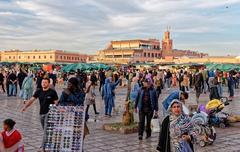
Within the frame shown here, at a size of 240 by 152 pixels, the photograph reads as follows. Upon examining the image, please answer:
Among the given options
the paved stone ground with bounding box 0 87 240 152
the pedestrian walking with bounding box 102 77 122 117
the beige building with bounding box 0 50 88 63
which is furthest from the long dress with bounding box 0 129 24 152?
the beige building with bounding box 0 50 88 63

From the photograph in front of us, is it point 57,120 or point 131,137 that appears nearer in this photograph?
point 57,120

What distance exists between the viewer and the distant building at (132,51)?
13138 centimetres

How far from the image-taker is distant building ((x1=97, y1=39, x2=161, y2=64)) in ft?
431

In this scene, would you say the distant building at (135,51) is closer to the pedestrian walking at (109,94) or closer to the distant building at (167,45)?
the distant building at (167,45)

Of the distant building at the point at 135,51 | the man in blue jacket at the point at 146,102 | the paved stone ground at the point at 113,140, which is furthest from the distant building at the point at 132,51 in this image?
the man in blue jacket at the point at 146,102

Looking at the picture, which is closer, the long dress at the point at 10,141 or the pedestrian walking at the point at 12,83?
the long dress at the point at 10,141

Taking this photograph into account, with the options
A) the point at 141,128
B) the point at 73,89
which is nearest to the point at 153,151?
the point at 141,128

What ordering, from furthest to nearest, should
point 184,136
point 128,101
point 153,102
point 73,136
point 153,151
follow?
point 128,101 → point 153,102 → point 153,151 → point 73,136 → point 184,136

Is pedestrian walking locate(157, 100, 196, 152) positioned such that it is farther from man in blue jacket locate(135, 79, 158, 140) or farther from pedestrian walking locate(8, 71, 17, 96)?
pedestrian walking locate(8, 71, 17, 96)

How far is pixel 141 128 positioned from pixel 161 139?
4016 mm

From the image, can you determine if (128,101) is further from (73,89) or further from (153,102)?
(73,89)

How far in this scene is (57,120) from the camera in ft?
18.6

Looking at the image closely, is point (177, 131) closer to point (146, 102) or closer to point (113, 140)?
point (146, 102)

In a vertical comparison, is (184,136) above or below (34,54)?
below
